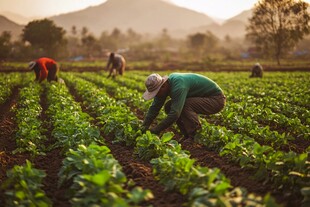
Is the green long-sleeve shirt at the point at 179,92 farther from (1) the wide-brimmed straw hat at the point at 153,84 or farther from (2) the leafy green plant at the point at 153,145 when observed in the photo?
(2) the leafy green plant at the point at 153,145

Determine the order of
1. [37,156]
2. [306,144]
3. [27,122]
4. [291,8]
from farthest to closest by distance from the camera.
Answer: [291,8] < [27,122] < [306,144] < [37,156]

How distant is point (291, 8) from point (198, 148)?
32.7 metres

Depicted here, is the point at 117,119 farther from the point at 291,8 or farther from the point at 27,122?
the point at 291,8

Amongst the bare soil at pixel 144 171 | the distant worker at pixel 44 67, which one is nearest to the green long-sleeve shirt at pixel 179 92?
the bare soil at pixel 144 171

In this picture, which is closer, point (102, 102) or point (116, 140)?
point (116, 140)

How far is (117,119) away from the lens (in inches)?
245

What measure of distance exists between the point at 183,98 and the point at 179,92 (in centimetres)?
13

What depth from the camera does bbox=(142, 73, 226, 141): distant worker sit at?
5309 mm

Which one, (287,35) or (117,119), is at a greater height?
(287,35)

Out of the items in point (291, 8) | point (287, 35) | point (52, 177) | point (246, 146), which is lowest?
point (52, 177)

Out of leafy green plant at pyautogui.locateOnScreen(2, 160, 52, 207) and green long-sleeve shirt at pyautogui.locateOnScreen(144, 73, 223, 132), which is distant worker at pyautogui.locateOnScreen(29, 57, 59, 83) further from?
leafy green plant at pyautogui.locateOnScreen(2, 160, 52, 207)

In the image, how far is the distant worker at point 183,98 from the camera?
531cm

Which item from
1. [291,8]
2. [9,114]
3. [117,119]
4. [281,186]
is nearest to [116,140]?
[117,119]

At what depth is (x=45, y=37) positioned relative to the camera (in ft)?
117
